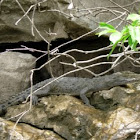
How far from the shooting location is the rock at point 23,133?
3727 mm

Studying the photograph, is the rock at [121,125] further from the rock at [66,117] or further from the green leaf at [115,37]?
the green leaf at [115,37]

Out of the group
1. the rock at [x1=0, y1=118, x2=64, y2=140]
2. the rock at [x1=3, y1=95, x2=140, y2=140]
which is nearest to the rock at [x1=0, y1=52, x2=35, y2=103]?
the rock at [x1=3, y1=95, x2=140, y2=140]

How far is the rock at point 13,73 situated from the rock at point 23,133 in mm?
1056

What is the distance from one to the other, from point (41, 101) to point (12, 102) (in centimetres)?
54

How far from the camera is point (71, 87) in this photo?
5043 millimetres

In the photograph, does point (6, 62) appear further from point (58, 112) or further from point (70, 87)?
point (58, 112)

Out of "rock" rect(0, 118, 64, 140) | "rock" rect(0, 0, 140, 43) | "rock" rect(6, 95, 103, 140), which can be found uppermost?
"rock" rect(0, 0, 140, 43)

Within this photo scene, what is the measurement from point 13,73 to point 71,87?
88cm

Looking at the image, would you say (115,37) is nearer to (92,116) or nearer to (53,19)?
(92,116)

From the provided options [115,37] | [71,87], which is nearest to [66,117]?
[71,87]

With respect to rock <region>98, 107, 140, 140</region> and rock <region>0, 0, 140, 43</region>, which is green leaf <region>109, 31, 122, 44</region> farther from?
rock <region>0, 0, 140, 43</region>

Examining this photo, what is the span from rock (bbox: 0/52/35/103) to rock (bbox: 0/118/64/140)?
3.46 ft

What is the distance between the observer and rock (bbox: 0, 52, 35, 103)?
4914mm

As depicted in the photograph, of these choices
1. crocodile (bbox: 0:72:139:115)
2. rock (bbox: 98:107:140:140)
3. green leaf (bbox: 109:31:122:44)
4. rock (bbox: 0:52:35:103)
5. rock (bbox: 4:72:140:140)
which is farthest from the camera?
rock (bbox: 0:52:35:103)
